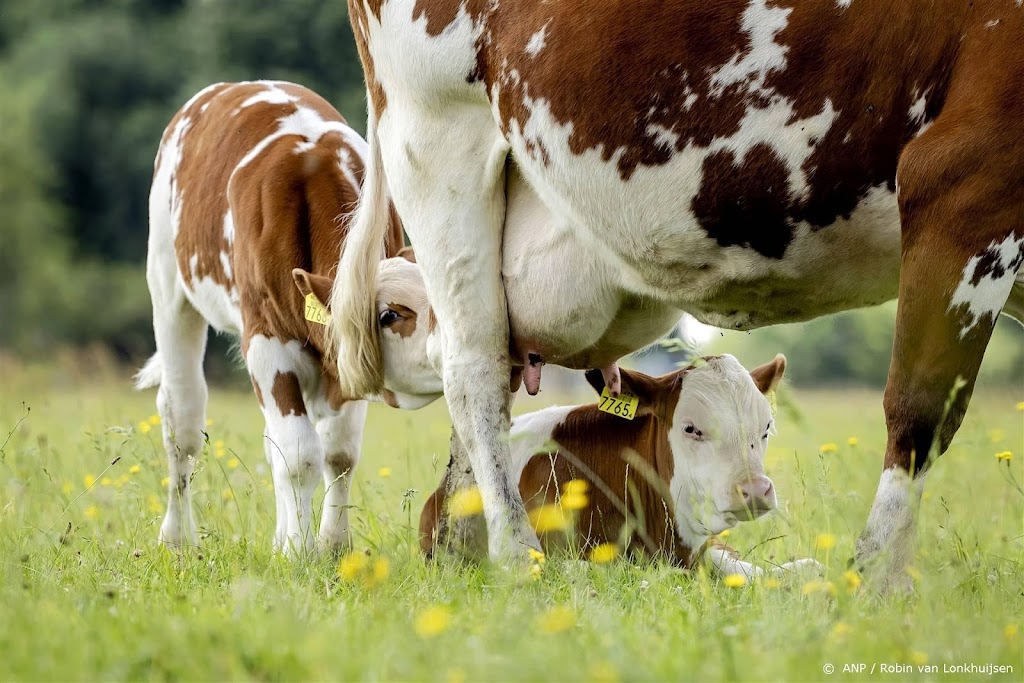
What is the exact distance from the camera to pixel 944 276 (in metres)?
3.31

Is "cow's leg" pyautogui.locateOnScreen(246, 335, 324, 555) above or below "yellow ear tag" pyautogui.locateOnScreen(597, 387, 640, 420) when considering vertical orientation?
below

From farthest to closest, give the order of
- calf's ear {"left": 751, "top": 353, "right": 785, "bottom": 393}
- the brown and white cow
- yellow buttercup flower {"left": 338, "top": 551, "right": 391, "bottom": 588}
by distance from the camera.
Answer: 1. the brown and white cow
2. calf's ear {"left": 751, "top": 353, "right": 785, "bottom": 393}
3. yellow buttercup flower {"left": 338, "top": 551, "right": 391, "bottom": 588}

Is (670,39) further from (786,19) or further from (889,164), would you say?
(889,164)

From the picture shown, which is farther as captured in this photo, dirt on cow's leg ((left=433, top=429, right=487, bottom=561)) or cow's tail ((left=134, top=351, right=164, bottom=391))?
cow's tail ((left=134, top=351, right=164, bottom=391))

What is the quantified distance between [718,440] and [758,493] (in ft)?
0.99

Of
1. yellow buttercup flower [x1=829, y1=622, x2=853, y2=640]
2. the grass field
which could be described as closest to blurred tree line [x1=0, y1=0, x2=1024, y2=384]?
the grass field

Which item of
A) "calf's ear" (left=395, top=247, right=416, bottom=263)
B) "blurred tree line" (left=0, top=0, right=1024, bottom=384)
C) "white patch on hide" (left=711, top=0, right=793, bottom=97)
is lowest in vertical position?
"blurred tree line" (left=0, top=0, right=1024, bottom=384)

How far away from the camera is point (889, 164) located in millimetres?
3594

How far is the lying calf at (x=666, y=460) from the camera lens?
4781 mm

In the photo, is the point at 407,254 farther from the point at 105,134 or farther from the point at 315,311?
the point at 105,134

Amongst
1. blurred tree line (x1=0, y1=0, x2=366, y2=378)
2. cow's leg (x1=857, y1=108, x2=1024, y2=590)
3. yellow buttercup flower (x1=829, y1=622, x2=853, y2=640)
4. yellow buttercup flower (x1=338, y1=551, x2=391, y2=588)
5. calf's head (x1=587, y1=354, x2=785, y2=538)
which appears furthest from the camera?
blurred tree line (x1=0, y1=0, x2=366, y2=378)

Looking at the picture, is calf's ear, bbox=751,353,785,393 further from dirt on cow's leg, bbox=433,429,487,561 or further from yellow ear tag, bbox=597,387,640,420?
dirt on cow's leg, bbox=433,429,487,561

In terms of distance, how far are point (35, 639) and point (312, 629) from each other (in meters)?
0.61

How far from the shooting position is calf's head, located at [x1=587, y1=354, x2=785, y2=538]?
15.4 feet
